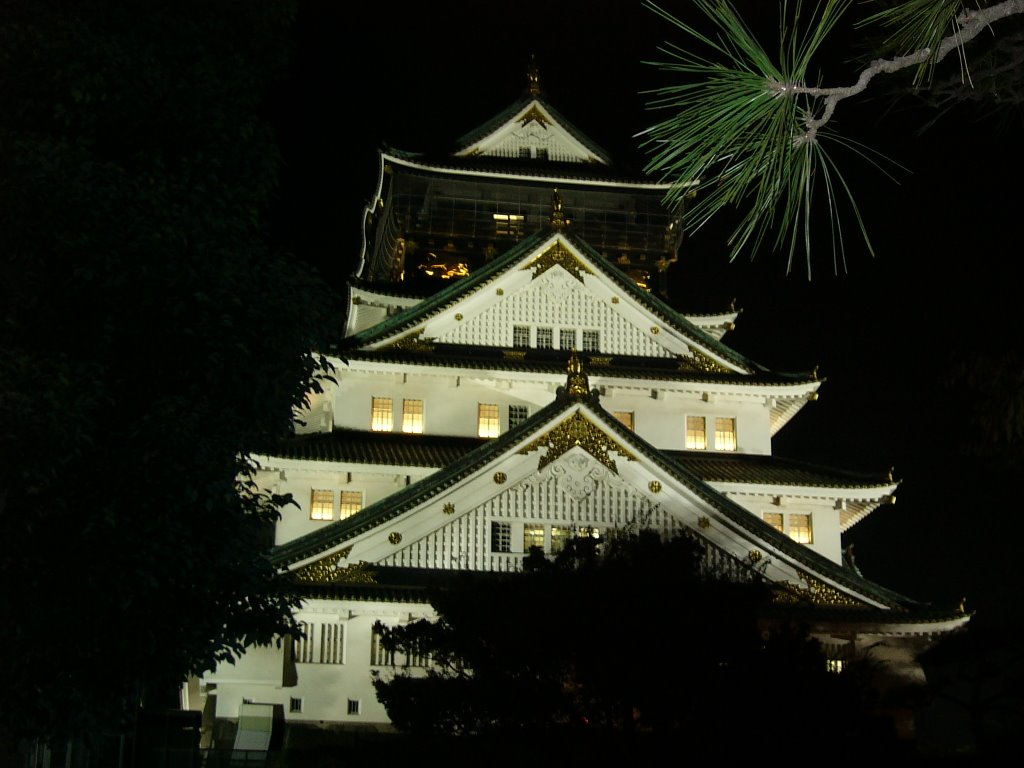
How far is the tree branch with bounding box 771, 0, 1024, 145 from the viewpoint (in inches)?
240

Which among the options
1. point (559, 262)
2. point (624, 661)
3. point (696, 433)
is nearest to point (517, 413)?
point (559, 262)

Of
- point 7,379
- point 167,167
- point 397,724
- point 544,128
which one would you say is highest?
point 544,128

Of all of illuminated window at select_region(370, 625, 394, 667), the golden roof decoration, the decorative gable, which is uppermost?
the decorative gable

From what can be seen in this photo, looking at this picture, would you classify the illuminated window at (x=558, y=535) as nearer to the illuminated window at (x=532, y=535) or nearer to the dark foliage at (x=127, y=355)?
the illuminated window at (x=532, y=535)

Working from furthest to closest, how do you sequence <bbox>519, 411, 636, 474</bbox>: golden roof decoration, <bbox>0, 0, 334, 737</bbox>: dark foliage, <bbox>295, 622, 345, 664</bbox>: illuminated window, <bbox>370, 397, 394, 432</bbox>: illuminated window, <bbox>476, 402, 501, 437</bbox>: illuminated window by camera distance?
<bbox>476, 402, 501, 437</bbox>: illuminated window < <bbox>370, 397, 394, 432</bbox>: illuminated window < <bbox>519, 411, 636, 474</bbox>: golden roof decoration < <bbox>295, 622, 345, 664</bbox>: illuminated window < <bbox>0, 0, 334, 737</bbox>: dark foliage

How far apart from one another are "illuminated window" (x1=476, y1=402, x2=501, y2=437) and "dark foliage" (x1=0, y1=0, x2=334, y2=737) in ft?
59.8

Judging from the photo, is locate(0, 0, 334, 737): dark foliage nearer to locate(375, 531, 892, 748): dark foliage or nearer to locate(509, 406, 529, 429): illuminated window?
locate(375, 531, 892, 748): dark foliage

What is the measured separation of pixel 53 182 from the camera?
12336 millimetres

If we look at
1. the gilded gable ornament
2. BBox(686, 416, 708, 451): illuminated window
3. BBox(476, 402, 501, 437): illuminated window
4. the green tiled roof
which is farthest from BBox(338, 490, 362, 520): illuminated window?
BBox(686, 416, 708, 451): illuminated window

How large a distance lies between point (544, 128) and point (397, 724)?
2814 centimetres

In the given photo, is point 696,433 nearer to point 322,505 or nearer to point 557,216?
point 557,216

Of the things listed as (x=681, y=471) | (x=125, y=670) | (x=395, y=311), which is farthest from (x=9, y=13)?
(x=395, y=311)

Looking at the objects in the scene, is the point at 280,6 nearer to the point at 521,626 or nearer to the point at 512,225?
the point at 521,626

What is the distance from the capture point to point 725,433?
1342 inches
